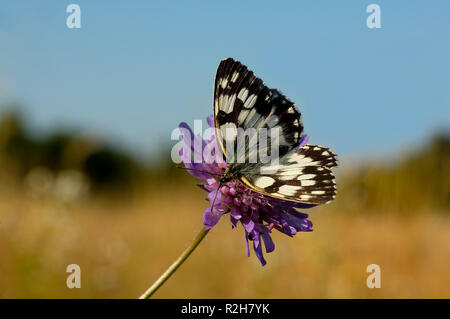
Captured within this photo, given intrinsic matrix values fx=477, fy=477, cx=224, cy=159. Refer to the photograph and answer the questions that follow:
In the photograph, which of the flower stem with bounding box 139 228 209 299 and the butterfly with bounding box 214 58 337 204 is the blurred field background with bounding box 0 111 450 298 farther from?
the flower stem with bounding box 139 228 209 299

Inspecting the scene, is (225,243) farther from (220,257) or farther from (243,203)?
(243,203)

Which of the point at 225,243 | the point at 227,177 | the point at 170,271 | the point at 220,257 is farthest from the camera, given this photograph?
the point at 225,243

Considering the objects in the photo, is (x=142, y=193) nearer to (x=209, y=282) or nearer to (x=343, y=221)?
(x=209, y=282)

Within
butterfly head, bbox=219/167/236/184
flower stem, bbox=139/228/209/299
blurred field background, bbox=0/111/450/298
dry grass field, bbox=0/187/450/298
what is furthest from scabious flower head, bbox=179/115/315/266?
dry grass field, bbox=0/187/450/298

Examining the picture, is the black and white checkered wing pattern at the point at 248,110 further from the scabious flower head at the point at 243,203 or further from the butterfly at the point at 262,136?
the scabious flower head at the point at 243,203

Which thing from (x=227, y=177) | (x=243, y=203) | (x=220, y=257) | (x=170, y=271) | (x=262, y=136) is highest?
(x=262, y=136)

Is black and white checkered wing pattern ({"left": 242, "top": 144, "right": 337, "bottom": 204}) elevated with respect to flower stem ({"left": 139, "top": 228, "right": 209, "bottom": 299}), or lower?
elevated

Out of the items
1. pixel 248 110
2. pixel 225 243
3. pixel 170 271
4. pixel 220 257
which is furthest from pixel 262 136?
pixel 225 243

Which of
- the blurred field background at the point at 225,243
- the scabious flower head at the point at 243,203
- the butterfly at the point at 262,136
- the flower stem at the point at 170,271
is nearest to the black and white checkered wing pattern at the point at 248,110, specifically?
the butterfly at the point at 262,136
